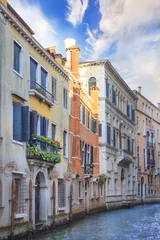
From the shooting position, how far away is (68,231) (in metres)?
20.2

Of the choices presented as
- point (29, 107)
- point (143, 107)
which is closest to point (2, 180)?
point (29, 107)

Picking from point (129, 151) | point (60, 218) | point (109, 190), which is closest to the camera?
point (60, 218)

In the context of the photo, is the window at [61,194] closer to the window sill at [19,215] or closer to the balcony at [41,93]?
the balcony at [41,93]

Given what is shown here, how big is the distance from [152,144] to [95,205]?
2754 cm

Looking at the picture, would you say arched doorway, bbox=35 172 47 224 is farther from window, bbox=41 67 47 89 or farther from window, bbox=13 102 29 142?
window, bbox=41 67 47 89

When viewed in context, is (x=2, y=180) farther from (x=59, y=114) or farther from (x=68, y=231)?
(x=59, y=114)

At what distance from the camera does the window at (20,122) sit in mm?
16247

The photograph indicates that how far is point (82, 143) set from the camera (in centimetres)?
2848

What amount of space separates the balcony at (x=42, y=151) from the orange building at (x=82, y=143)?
14.7 feet

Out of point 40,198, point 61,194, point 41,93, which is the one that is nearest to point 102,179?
point 61,194

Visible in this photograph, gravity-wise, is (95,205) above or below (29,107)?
below

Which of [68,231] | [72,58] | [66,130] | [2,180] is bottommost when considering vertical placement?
[68,231]

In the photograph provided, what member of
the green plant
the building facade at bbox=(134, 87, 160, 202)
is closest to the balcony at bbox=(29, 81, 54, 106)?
the green plant

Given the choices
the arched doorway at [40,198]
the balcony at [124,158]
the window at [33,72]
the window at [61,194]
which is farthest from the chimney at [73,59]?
the balcony at [124,158]
